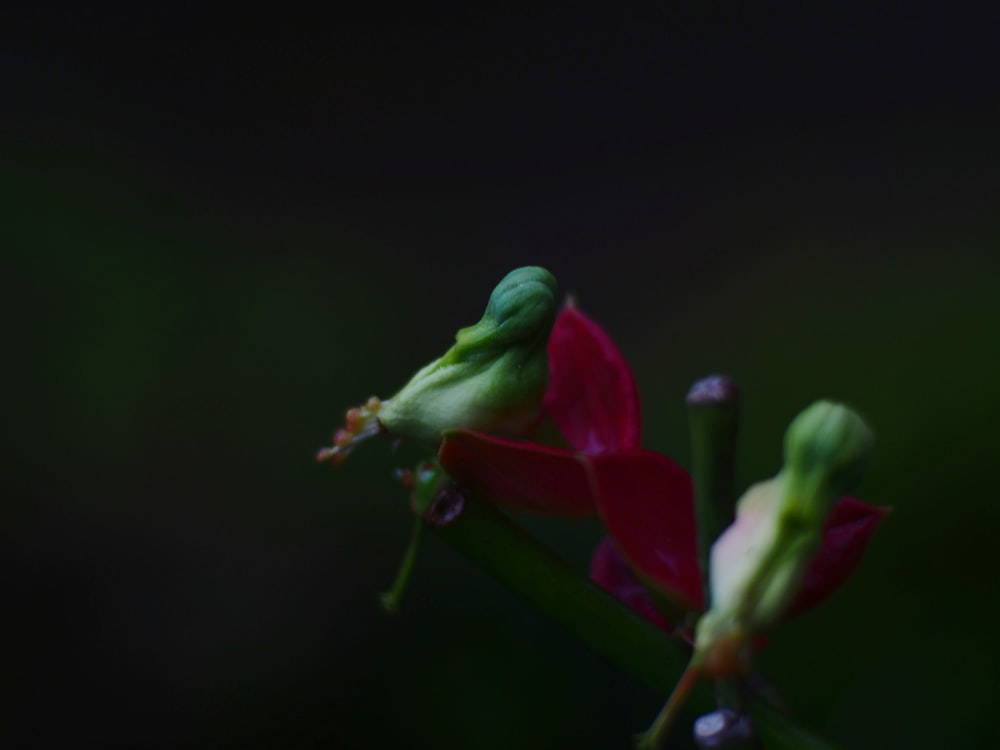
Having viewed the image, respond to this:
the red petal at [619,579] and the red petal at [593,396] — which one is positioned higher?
the red petal at [593,396]

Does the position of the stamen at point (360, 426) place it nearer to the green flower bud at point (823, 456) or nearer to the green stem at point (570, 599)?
the green stem at point (570, 599)

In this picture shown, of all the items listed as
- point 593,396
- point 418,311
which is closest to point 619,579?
point 593,396

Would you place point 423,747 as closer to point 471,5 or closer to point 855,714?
point 855,714

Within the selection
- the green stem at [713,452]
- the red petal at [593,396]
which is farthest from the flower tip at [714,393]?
the red petal at [593,396]

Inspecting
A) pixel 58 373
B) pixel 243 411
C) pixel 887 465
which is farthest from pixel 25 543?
pixel 887 465

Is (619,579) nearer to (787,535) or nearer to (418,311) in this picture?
(787,535)
